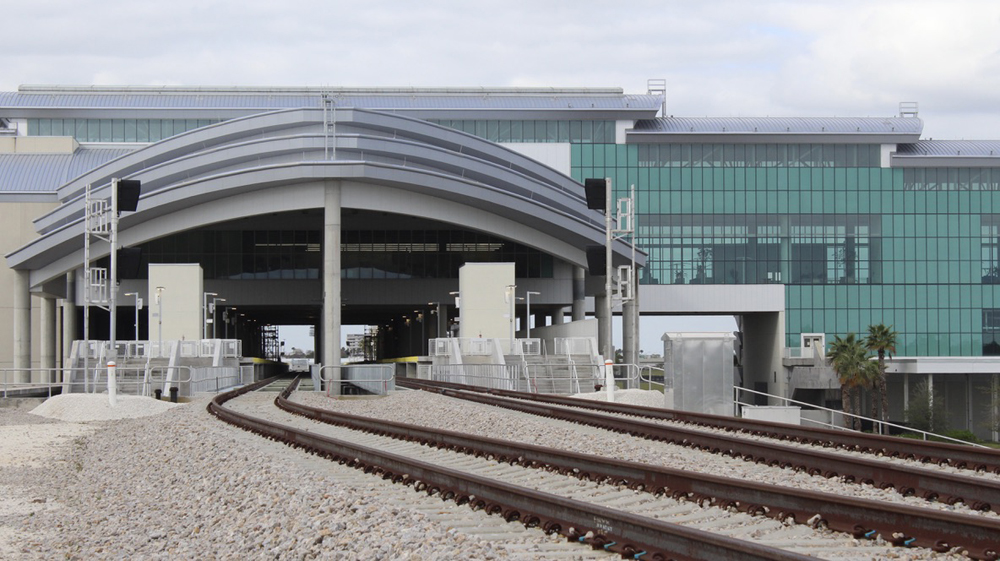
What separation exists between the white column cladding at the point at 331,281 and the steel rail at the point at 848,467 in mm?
36281

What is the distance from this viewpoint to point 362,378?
4416 centimetres

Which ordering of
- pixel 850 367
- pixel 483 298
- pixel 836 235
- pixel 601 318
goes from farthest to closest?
1. pixel 836 235
2. pixel 601 318
3. pixel 850 367
4. pixel 483 298

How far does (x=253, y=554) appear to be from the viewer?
9.80m

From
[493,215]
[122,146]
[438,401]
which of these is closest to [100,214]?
[438,401]

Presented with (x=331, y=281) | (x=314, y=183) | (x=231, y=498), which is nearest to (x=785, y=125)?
(x=314, y=183)

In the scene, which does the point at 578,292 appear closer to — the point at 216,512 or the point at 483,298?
the point at 483,298

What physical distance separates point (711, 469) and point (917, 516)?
5.70m

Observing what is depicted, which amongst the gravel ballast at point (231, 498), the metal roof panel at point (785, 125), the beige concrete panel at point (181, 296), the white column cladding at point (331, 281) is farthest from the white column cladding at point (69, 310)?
the gravel ballast at point (231, 498)

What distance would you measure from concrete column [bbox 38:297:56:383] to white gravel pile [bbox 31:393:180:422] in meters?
39.6

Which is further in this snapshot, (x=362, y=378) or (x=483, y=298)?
(x=483, y=298)

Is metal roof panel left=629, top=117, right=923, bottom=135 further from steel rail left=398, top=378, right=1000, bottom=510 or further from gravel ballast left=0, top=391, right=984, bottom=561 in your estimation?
steel rail left=398, top=378, right=1000, bottom=510

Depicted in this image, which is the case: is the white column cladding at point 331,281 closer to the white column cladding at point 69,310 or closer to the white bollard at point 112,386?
the white column cladding at point 69,310

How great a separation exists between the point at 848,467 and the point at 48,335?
68.3 meters

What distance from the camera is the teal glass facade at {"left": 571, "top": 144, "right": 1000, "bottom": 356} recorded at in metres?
80.9
